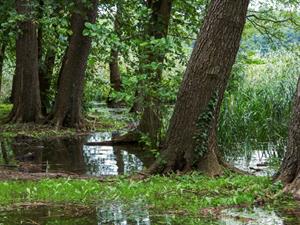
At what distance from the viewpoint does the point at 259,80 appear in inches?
563

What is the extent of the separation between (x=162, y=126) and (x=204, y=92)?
9.39 ft

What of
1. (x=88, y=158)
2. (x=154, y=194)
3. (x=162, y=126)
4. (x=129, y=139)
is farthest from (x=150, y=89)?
(x=129, y=139)

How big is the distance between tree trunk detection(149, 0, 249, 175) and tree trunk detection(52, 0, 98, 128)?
30.9 ft

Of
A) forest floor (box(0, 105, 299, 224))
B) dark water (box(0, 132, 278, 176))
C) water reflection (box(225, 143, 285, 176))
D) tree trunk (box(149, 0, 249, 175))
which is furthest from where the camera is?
water reflection (box(225, 143, 285, 176))

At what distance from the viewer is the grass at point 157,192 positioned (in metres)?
6.72

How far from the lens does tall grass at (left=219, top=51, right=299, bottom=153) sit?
12.1 m

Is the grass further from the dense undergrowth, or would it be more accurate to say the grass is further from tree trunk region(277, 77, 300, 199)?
the dense undergrowth

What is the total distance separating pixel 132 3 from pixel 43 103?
6217 mm

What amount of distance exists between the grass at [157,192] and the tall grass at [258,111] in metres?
3.95

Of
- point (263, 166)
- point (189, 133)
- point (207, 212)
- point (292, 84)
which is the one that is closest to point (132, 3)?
point (292, 84)

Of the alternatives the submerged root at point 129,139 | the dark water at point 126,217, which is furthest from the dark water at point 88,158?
the dark water at point 126,217

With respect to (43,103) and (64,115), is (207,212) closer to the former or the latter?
(64,115)

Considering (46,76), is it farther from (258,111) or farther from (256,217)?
(256,217)

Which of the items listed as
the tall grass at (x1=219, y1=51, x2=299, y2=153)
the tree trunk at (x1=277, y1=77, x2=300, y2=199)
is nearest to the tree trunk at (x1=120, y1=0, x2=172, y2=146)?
the tall grass at (x1=219, y1=51, x2=299, y2=153)
